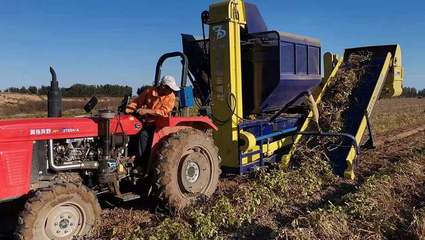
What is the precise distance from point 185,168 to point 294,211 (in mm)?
1485

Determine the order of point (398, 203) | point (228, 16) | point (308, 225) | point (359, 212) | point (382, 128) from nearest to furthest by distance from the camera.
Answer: point (308, 225) → point (359, 212) → point (398, 203) → point (228, 16) → point (382, 128)

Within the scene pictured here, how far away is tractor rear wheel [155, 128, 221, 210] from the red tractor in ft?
0.04

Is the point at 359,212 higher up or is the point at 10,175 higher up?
the point at 10,175

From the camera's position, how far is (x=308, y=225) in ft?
16.0

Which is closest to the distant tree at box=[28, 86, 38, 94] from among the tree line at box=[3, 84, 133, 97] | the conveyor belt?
the tree line at box=[3, 84, 133, 97]

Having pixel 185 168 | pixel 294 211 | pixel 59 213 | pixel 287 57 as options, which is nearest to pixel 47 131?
pixel 59 213

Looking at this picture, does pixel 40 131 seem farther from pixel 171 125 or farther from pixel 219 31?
pixel 219 31

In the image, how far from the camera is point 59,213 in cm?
492

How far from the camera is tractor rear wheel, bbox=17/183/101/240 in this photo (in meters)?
4.66

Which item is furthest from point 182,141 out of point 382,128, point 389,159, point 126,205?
point 382,128

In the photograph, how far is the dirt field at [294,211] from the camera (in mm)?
4855

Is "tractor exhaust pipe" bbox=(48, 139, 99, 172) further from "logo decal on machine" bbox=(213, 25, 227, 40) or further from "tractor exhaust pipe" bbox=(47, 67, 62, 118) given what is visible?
"logo decal on machine" bbox=(213, 25, 227, 40)

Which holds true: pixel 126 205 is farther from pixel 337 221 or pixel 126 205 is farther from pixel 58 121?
pixel 337 221

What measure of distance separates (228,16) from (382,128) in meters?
10.4
